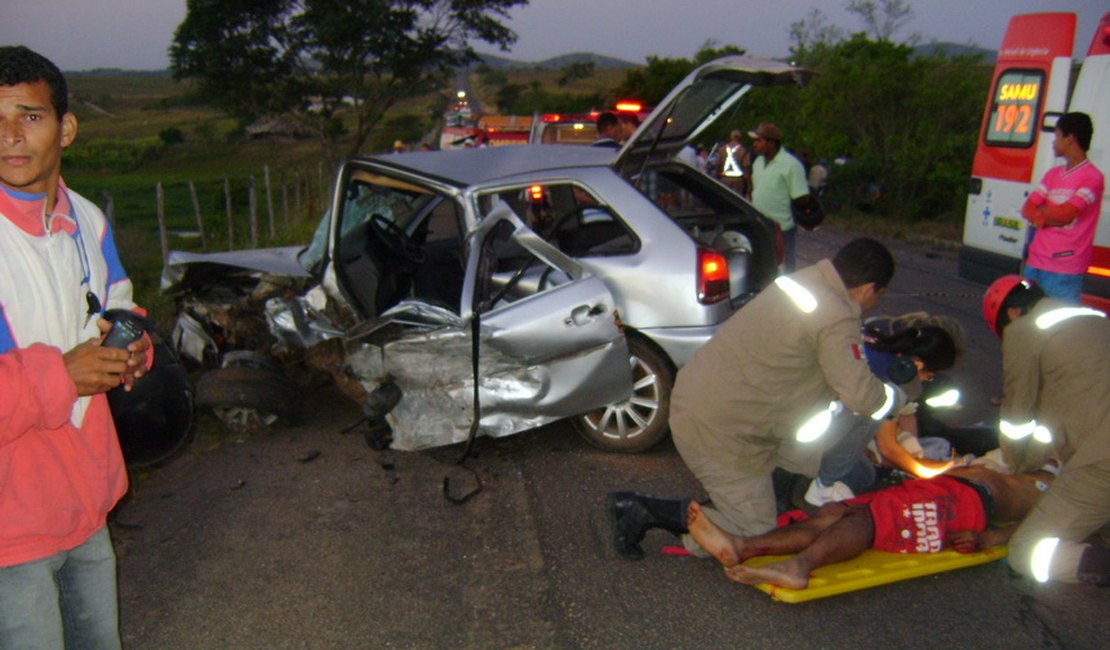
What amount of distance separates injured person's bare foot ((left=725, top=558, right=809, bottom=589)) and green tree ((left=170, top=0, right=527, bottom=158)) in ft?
89.8

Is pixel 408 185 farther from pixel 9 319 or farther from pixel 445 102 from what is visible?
pixel 445 102

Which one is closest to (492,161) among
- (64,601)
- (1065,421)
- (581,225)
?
(581,225)

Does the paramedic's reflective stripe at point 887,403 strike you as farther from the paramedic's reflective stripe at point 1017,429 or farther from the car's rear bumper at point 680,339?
the car's rear bumper at point 680,339

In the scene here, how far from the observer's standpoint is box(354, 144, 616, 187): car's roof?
553 centimetres

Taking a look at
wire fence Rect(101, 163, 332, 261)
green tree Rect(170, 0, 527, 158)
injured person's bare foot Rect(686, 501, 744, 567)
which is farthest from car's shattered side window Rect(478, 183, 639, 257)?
green tree Rect(170, 0, 527, 158)

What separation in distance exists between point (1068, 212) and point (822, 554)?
11.1 feet

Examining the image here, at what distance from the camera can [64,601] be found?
86.4 inches

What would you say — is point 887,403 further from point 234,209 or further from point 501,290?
point 234,209

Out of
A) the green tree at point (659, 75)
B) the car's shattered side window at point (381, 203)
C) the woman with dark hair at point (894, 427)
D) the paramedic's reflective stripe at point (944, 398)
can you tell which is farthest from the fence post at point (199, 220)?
the green tree at point (659, 75)

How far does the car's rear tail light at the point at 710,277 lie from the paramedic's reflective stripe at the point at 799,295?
1.47 m

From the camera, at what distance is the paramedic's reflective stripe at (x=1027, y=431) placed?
4.03 meters

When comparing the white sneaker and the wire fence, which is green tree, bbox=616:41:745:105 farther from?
the white sneaker

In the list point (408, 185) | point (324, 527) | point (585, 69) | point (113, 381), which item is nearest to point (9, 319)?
point (113, 381)

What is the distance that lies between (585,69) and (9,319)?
4349 inches
